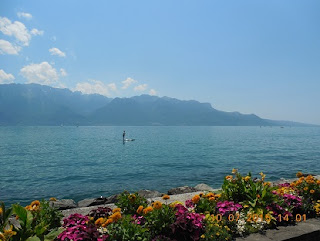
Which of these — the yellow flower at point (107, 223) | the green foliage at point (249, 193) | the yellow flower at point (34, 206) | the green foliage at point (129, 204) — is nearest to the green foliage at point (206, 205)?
the green foliage at point (249, 193)

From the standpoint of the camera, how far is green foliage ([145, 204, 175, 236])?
4.75 meters

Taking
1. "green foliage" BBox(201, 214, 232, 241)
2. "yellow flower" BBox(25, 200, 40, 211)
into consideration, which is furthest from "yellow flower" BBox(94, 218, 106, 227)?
"green foliage" BBox(201, 214, 232, 241)

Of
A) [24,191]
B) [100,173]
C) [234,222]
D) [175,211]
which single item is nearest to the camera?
[175,211]

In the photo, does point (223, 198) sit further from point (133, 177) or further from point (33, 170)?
point (33, 170)

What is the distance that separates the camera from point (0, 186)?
21.9 metres

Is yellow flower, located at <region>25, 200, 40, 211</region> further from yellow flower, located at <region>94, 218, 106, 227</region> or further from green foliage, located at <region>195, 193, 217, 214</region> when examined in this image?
green foliage, located at <region>195, 193, 217, 214</region>

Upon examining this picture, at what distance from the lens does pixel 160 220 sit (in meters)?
4.79

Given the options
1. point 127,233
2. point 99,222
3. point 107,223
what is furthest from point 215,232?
point 99,222

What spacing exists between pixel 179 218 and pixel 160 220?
392mm

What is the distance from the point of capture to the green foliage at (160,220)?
4.75 meters

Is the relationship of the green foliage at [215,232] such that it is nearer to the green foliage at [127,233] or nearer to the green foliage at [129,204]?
the green foliage at [127,233]

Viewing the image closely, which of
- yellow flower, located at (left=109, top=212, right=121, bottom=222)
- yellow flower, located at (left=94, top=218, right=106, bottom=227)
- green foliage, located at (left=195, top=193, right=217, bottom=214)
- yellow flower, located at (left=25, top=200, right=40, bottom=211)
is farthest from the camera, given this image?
green foliage, located at (left=195, top=193, right=217, bottom=214)

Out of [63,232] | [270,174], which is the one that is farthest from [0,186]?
[270,174]

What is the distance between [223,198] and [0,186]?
2285 centimetres
